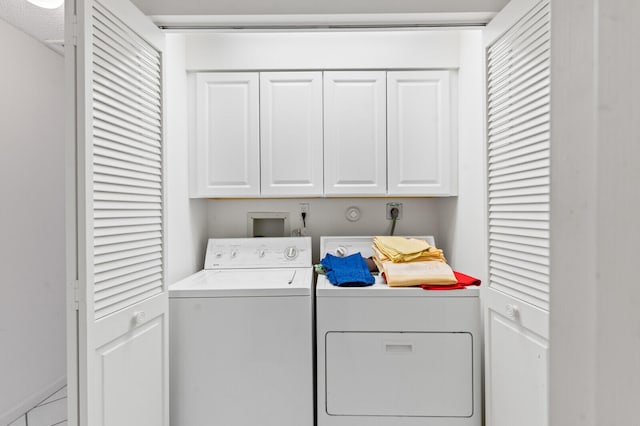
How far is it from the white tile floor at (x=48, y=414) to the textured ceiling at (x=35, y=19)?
2522 mm

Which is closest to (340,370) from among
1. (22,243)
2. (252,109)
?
(252,109)

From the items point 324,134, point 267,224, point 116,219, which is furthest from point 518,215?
point 267,224

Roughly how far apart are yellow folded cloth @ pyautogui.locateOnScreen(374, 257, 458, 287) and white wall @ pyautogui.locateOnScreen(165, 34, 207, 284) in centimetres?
123

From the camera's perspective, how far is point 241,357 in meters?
1.81

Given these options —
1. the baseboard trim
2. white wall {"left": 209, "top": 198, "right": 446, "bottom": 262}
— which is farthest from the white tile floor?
white wall {"left": 209, "top": 198, "right": 446, "bottom": 262}

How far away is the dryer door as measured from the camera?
5.96 ft

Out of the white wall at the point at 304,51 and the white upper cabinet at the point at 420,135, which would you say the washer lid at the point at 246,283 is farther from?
the white wall at the point at 304,51

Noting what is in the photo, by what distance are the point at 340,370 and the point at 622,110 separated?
1.82 meters

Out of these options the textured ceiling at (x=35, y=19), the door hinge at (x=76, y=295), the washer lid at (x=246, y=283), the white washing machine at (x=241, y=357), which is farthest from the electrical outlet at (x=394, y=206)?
the textured ceiling at (x=35, y=19)

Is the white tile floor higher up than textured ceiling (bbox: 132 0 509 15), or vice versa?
textured ceiling (bbox: 132 0 509 15)

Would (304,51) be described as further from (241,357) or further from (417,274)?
(241,357)

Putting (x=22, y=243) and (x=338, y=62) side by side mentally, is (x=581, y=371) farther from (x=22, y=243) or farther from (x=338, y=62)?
(x=22, y=243)

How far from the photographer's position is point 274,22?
1.63 m

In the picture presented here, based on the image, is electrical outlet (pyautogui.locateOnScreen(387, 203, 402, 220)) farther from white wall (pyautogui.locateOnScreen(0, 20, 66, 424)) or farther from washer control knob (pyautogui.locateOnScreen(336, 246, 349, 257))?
white wall (pyautogui.locateOnScreen(0, 20, 66, 424))
